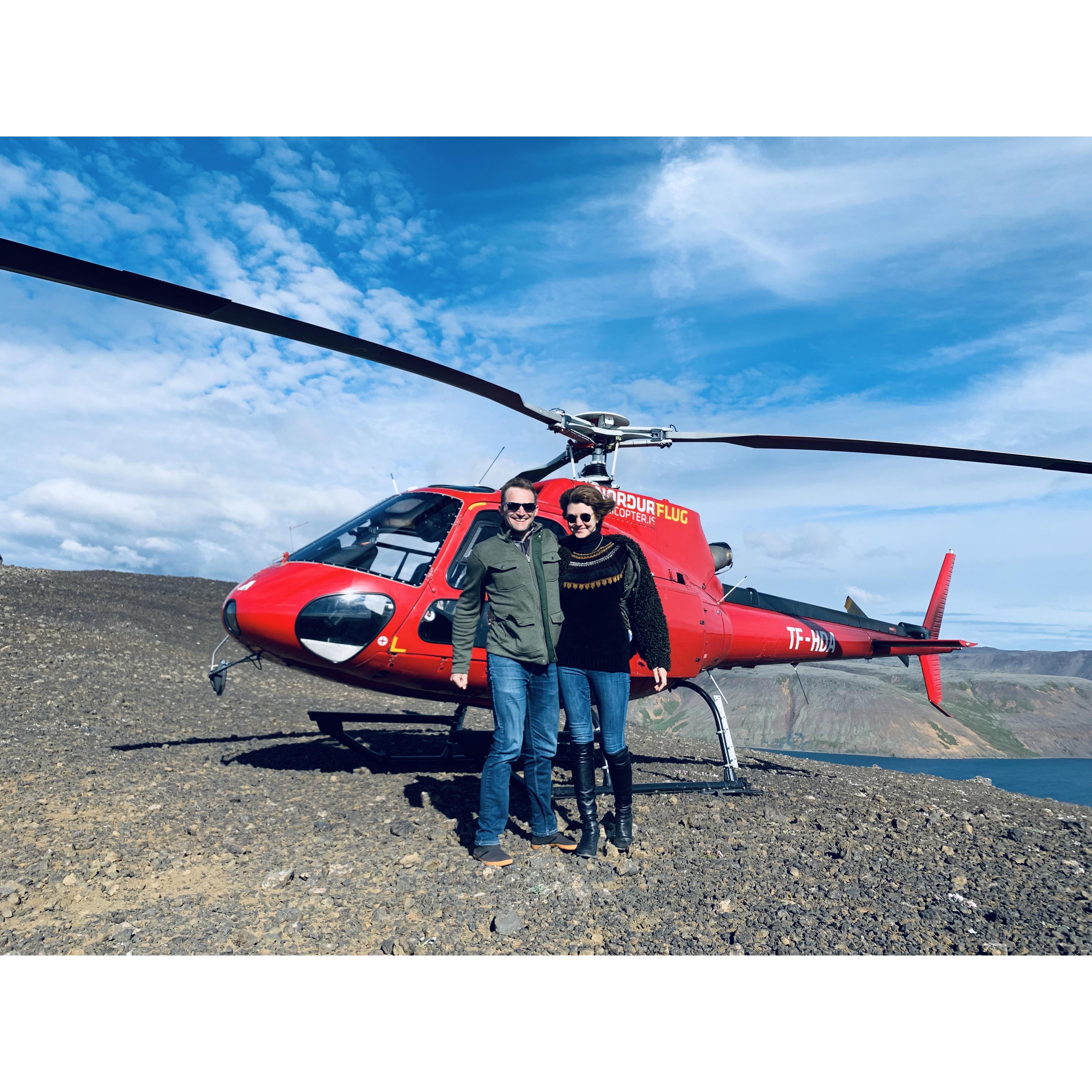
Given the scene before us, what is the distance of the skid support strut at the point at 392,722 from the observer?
21.3 feet

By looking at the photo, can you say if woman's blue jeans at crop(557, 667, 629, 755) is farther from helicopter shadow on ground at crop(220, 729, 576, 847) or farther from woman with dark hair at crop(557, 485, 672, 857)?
helicopter shadow on ground at crop(220, 729, 576, 847)

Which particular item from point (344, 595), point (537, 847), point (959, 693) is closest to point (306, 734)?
point (344, 595)

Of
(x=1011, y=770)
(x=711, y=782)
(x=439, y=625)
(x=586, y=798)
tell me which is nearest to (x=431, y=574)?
(x=439, y=625)

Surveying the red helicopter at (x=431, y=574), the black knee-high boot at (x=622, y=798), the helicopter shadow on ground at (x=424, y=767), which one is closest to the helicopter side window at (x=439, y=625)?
the red helicopter at (x=431, y=574)

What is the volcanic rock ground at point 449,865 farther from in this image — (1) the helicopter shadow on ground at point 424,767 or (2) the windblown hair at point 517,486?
(2) the windblown hair at point 517,486

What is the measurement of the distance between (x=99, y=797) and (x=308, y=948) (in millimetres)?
3528

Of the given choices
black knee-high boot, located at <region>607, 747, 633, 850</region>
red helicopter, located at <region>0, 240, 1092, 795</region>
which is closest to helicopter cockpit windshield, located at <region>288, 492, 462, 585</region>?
red helicopter, located at <region>0, 240, 1092, 795</region>

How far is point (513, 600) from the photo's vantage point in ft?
13.7

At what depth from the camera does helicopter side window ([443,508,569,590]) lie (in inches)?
222

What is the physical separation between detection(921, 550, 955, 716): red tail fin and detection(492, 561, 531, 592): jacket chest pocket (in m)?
8.70

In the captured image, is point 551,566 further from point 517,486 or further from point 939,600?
point 939,600

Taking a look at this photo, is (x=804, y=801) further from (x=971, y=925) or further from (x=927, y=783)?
(x=927, y=783)

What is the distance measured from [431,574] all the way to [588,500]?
1886 millimetres

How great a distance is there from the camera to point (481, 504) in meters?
5.93
